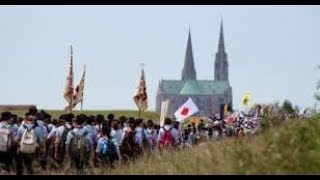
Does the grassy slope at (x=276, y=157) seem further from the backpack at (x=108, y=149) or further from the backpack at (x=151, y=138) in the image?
the backpack at (x=151, y=138)

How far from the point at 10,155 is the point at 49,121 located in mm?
2805

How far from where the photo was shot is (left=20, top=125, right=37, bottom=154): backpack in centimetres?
1756

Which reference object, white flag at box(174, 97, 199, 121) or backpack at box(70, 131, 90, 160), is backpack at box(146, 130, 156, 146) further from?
white flag at box(174, 97, 199, 121)

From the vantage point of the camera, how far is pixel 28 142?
57.7 ft

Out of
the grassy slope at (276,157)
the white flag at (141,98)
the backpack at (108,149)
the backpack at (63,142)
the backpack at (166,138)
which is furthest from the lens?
the white flag at (141,98)

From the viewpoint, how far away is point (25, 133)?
693 inches

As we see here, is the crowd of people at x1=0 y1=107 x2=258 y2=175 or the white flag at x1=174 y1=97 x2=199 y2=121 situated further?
the white flag at x1=174 y1=97 x2=199 y2=121

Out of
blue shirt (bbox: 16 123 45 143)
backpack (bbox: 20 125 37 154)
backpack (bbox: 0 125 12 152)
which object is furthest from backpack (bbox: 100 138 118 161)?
backpack (bbox: 0 125 12 152)

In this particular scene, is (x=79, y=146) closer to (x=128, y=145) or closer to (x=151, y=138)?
(x=128, y=145)

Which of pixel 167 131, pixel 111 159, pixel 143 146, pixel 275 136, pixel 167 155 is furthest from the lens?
pixel 167 131

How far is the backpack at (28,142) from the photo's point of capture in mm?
17562

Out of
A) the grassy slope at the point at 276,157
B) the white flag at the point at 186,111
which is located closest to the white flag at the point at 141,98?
the white flag at the point at 186,111
